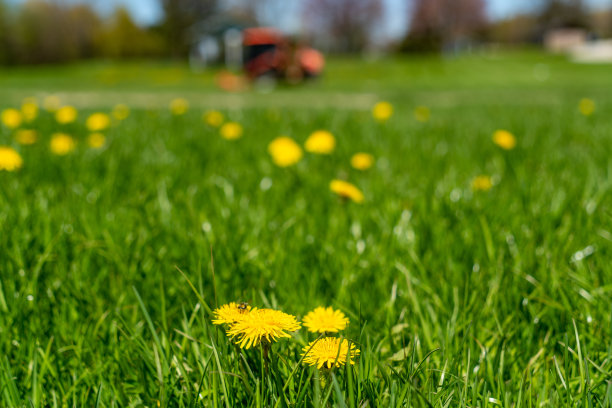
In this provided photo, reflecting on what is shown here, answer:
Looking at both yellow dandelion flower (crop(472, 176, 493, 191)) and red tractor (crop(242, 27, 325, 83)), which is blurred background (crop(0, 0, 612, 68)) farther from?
yellow dandelion flower (crop(472, 176, 493, 191))

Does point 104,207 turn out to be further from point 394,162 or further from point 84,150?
point 394,162

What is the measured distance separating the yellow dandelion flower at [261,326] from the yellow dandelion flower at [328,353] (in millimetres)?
39

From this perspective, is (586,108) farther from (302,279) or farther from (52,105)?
(52,105)

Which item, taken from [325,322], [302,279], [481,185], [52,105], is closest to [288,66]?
[52,105]

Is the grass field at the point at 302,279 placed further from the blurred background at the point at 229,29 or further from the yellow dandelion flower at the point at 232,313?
the blurred background at the point at 229,29

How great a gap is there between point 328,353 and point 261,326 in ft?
0.28

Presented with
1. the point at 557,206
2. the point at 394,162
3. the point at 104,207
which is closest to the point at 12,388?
the point at 104,207

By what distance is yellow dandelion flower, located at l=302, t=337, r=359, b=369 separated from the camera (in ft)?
2.12

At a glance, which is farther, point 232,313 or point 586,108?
point 586,108

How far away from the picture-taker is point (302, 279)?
1227 mm

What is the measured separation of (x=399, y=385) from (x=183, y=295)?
521mm

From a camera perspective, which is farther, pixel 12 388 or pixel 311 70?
pixel 311 70

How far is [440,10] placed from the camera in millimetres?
63250

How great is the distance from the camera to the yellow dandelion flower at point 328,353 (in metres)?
0.65
